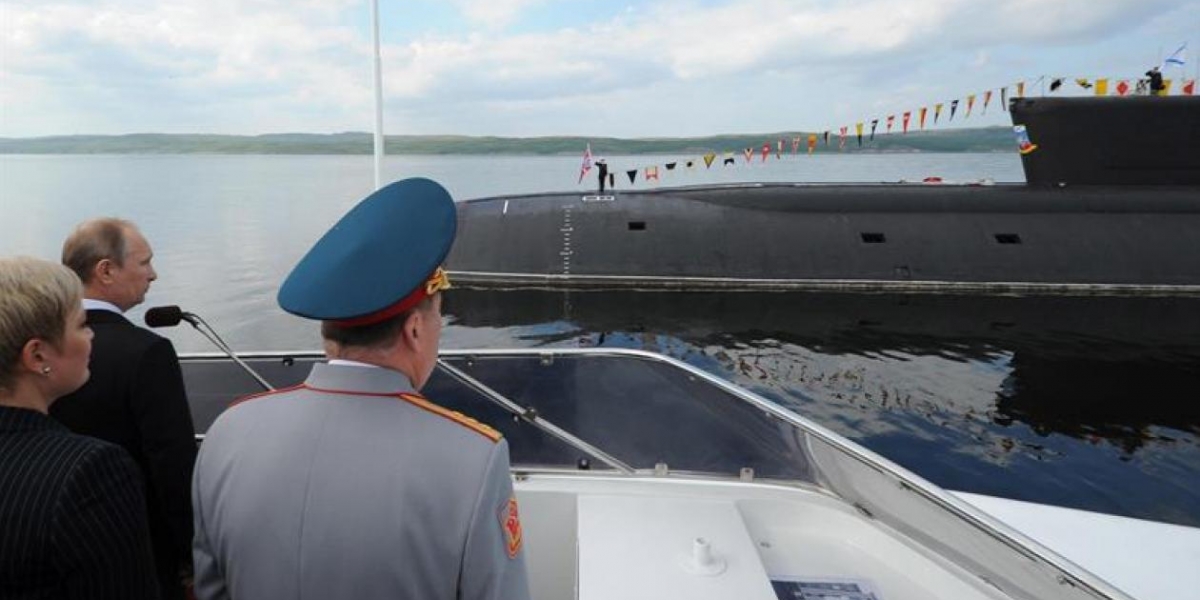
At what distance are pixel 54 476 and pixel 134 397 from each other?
1.07 m

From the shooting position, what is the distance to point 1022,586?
9.00 ft

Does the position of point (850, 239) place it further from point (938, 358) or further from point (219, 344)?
point (219, 344)

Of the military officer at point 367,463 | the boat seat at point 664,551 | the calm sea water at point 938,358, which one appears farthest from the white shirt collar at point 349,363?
the calm sea water at point 938,358

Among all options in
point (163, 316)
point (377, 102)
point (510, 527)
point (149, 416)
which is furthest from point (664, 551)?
point (377, 102)

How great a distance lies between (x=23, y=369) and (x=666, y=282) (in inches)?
763

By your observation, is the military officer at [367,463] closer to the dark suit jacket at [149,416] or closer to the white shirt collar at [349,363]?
the white shirt collar at [349,363]

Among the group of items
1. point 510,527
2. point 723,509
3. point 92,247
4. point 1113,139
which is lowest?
point 723,509

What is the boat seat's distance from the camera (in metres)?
2.63

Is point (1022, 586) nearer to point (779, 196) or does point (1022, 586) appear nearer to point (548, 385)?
point (548, 385)

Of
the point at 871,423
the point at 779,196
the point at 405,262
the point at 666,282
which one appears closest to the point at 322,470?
the point at 405,262

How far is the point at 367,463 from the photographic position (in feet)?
4.81

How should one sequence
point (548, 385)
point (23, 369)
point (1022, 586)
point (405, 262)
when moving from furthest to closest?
1. point (548, 385)
2. point (1022, 586)
3. point (23, 369)
4. point (405, 262)

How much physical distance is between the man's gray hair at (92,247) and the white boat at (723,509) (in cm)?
131

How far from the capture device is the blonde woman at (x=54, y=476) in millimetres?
1583
